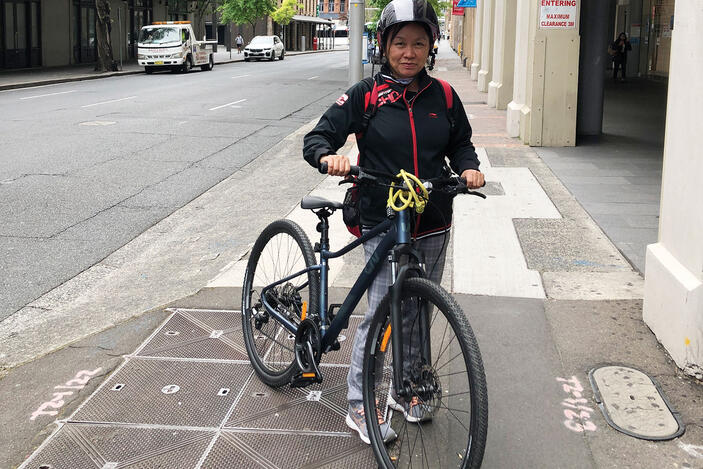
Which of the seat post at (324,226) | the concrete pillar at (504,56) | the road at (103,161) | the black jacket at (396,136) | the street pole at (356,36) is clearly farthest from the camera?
the concrete pillar at (504,56)

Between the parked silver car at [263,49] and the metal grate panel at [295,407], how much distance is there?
176ft

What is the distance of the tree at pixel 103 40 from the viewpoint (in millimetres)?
35594

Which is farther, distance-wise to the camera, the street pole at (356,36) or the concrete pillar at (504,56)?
the concrete pillar at (504,56)

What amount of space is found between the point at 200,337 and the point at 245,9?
3004 inches

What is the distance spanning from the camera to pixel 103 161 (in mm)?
11688

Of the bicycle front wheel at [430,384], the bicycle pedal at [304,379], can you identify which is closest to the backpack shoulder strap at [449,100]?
the bicycle front wheel at [430,384]

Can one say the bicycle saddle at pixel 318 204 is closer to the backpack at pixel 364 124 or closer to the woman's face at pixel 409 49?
the backpack at pixel 364 124

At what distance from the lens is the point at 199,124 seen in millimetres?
16234

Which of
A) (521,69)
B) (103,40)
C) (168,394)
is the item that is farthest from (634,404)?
(103,40)

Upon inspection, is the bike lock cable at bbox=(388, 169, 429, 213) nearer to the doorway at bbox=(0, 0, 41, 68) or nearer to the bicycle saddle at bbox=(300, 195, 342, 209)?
the bicycle saddle at bbox=(300, 195, 342, 209)

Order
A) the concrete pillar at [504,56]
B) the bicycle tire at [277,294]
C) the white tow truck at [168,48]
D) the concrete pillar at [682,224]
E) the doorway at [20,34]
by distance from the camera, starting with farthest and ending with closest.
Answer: the white tow truck at [168,48] → the doorway at [20,34] → the concrete pillar at [504,56] → the concrete pillar at [682,224] → the bicycle tire at [277,294]

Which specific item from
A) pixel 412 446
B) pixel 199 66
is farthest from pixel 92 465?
pixel 199 66

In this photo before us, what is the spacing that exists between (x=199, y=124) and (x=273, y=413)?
1299 cm

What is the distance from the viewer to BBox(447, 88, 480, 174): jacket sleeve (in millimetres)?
3514
